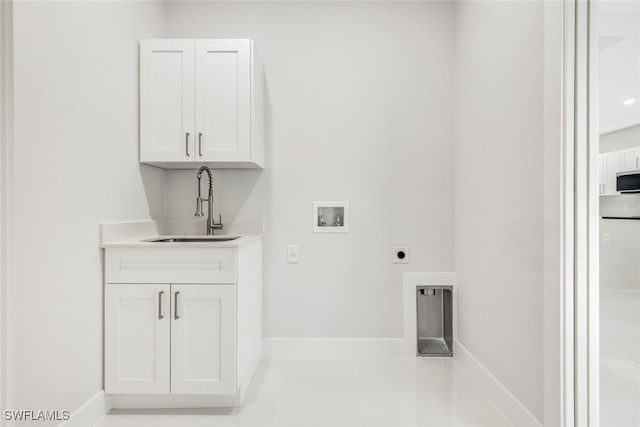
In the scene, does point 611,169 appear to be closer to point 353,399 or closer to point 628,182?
point 628,182

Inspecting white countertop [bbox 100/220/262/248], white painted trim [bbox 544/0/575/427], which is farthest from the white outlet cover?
white painted trim [bbox 544/0/575/427]

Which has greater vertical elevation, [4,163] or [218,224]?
[4,163]

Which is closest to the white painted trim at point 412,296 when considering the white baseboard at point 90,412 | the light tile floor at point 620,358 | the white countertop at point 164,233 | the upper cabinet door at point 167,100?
the white countertop at point 164,233

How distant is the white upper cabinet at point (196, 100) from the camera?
7.63 ft

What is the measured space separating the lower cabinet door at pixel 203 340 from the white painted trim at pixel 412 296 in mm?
1329

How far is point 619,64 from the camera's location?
1.38 meters

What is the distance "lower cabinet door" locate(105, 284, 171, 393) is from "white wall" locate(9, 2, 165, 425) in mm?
61

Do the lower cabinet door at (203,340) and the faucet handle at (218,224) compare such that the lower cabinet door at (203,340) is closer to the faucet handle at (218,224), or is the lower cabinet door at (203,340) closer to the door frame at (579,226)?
the faucet handle at (218,224)

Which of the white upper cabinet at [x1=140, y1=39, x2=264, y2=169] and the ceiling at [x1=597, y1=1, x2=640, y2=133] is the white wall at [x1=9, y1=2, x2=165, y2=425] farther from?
the ceiling at [x1=597, y1=1, x2=640, y2=133]

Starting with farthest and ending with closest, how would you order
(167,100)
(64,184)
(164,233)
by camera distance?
(164,233) → (167,100) → (64,184)

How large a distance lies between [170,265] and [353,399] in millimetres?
1239

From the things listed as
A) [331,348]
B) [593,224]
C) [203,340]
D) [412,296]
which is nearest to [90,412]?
[203,340]

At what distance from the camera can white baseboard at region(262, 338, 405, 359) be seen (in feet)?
8.97

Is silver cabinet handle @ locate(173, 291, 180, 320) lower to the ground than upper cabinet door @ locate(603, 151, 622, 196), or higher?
lower
